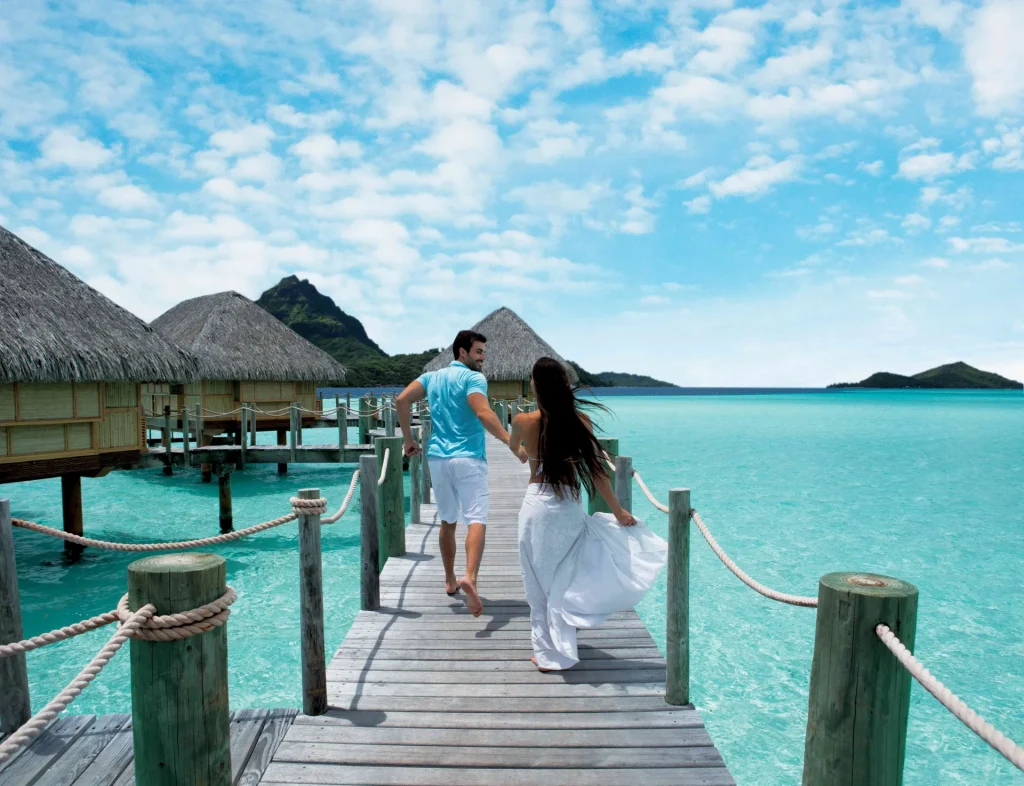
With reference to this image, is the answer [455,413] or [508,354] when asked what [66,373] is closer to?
[455,413]

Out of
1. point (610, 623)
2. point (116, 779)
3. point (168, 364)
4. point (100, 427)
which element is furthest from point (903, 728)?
point (168, 364)

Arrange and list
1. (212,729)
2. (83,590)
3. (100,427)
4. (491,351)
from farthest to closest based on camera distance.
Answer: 1. (491,351)
2. (100,427)
3. (83,590)
4. (212,729)

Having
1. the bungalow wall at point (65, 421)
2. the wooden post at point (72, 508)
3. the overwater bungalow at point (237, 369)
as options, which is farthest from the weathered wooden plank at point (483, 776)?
the overwater bungalow at point (237, 369)

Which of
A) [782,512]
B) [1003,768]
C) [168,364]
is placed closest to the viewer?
[1003,768]

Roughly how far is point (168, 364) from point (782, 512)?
1518cm

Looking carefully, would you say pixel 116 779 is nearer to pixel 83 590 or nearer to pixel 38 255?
pixel 83 590

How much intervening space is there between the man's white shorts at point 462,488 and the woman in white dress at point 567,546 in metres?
0.75

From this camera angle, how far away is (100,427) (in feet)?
37.5

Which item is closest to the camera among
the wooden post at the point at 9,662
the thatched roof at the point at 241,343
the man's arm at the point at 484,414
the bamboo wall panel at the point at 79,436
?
the wooden post at the point at 9,662

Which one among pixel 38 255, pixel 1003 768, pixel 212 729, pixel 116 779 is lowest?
pixel 1003 768

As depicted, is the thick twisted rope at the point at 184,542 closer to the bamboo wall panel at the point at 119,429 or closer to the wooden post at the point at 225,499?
the bamboo wall panel at the point at 119,429

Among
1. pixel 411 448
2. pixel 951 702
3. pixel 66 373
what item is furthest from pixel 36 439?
pixel 951 702

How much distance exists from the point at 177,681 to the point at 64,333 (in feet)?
36.6

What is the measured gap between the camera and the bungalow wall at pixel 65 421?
988 centimetres
